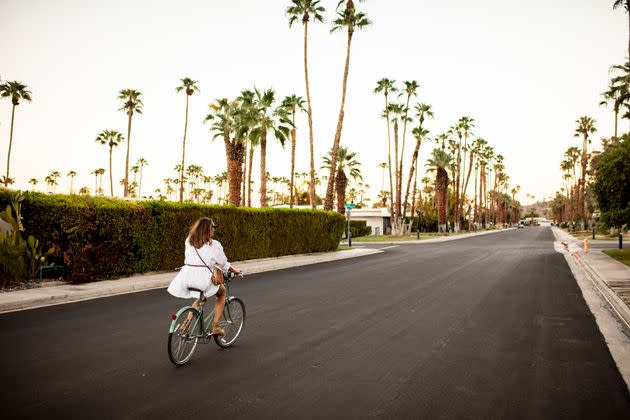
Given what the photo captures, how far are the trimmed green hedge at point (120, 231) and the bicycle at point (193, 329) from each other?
28.3 feet

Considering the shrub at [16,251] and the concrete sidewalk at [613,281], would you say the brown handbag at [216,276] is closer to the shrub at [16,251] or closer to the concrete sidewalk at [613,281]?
the concrete sidewalk at [613,281]

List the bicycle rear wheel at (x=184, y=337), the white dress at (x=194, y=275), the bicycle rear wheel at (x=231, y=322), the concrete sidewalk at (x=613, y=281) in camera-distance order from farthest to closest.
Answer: the concrete sidewalk at (x=613, y=281) → the bicycle rear wheel at (x=231, y=322) → the white dress at (x=194, y=275) → the bicycle rear wheel at (x=184, y=337)

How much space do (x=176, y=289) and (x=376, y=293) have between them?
725 cm

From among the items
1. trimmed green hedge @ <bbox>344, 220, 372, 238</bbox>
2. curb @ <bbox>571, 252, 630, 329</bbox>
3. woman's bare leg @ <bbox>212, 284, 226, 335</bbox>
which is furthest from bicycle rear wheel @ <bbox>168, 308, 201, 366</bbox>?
trimmed green hedge @ <bbox>344, 220, 372, 238</bbox>

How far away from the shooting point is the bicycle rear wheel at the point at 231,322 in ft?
22.9

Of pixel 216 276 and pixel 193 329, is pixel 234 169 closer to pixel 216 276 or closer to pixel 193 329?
pixel 216 276

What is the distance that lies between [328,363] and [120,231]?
36.3 feet

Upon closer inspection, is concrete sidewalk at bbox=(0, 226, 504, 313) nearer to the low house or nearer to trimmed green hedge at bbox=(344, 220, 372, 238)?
trimmed green hedge at bbox=(344, 220, 372, 238)

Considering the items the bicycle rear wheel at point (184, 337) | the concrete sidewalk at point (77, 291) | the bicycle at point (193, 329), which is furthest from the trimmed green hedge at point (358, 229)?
the bicycle rear wheel at point (184, 337)

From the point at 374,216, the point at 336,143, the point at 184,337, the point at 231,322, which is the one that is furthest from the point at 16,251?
the point at 374,216

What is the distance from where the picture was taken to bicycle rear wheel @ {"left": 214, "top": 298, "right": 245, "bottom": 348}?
6.98 metres

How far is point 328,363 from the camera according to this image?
20.4 feet

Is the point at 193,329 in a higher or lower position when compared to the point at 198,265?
lower

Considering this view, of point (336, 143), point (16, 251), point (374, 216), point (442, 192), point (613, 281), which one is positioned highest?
point (336, 143)
